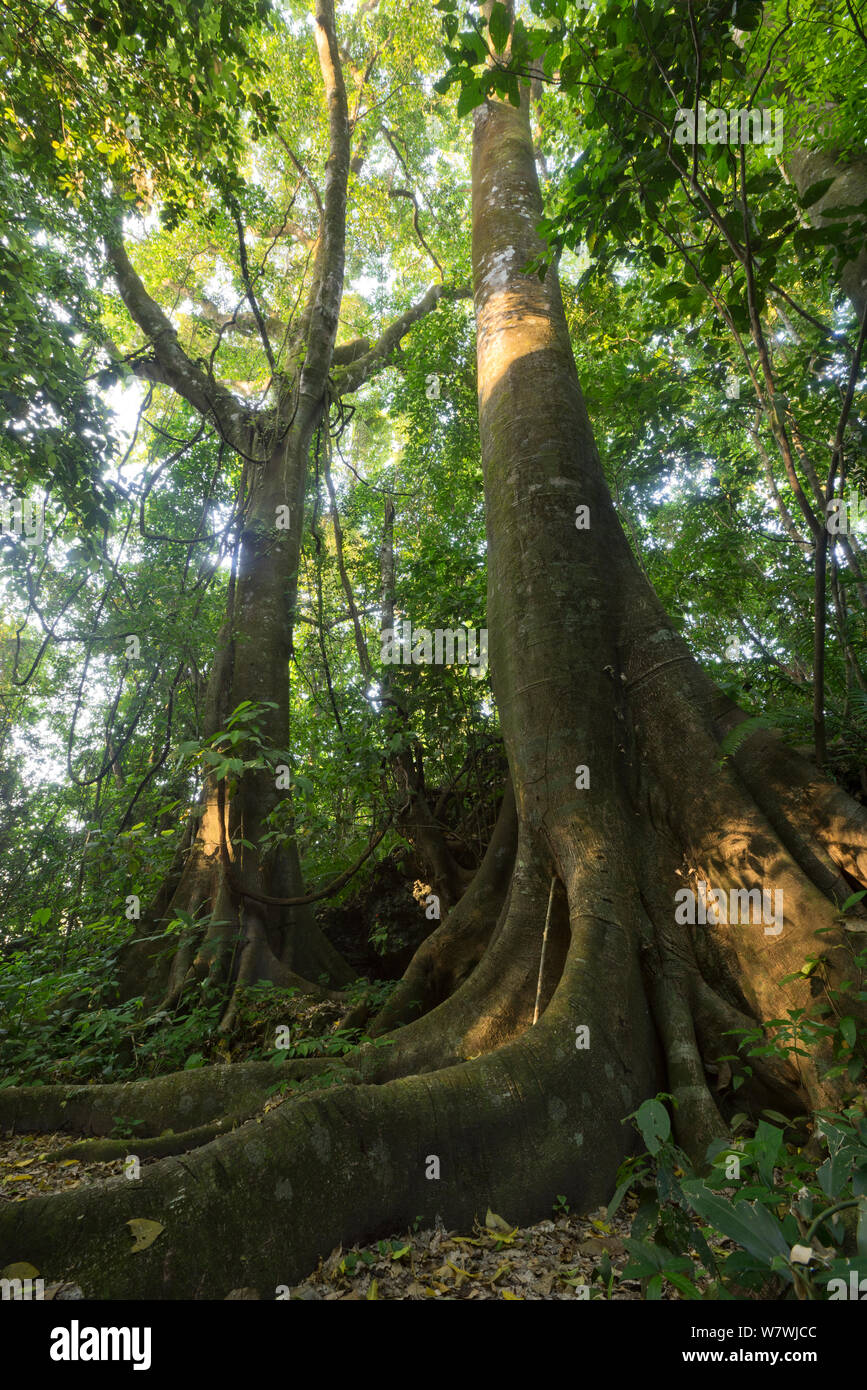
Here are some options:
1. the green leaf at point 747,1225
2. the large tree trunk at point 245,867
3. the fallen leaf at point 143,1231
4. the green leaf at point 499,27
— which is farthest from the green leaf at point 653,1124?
the large tree trunk at point 245,867

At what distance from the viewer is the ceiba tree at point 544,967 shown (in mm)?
1903

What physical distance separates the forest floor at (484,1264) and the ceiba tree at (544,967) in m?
0.06

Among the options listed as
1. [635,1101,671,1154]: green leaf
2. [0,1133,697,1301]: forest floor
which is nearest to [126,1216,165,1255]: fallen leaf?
[0,1133,697,1301]: forest floor

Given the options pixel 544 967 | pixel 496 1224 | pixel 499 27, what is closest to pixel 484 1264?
pixel 496 1224

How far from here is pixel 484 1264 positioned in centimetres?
203

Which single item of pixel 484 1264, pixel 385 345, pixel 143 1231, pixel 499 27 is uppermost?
pixel 385 345

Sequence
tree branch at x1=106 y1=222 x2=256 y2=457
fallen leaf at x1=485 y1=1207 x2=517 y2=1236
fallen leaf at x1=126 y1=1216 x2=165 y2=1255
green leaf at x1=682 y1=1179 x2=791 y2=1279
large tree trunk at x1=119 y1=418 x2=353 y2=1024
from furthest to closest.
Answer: tree branch at x1=106 y1=222 x2=256 y2=457, large tree trunk at x1=119 y1=418 x2=353 y2=1024, fallen leaf at x1=485 y1=1207 x2=517 y2=1236, fallen leaf at x1=126 y1=1216 x2=165 y2=1255, green leaf at x1=682 y1=1179 x2=791 y2=1279

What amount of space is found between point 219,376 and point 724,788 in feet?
41.7

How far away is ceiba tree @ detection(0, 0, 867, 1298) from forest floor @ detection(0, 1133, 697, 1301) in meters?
0.06

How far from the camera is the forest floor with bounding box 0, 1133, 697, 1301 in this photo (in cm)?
186

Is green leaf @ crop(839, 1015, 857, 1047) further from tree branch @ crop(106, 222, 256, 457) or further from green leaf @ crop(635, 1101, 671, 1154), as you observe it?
tree branch @ crop(106, 222, 256, 457)

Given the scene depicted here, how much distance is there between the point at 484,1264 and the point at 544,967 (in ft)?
4.89

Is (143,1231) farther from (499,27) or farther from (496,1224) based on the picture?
(499,27)

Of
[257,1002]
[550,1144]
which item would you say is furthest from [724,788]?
[257,1002]
